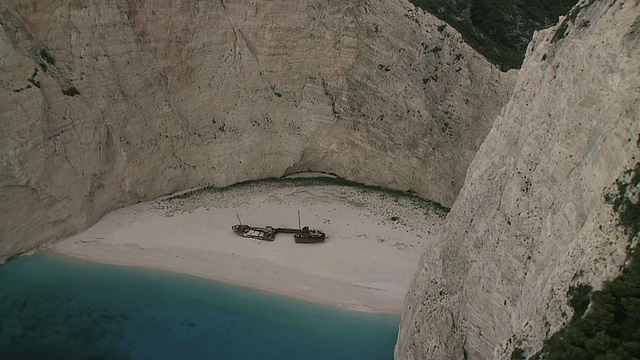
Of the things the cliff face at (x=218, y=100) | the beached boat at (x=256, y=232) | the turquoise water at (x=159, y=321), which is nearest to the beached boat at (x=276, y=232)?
the beached boat at (x=256, y=232)

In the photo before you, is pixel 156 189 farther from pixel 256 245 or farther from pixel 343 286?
pixel 343 286

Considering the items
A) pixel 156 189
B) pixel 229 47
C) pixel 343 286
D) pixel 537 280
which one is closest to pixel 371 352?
pixel 343 286

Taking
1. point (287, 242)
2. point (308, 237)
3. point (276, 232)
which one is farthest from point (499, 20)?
point (287, 242)

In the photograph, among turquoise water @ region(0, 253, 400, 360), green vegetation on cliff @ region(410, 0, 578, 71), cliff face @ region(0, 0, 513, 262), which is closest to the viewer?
turquoise water @ region(0, 253, 400, 360)

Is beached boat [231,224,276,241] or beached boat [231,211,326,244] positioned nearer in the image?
beached boat [231,211,326,244]

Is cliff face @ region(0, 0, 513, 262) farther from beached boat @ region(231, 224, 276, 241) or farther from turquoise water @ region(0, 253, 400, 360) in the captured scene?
beached boat @ region(231, 224, 276, 241)

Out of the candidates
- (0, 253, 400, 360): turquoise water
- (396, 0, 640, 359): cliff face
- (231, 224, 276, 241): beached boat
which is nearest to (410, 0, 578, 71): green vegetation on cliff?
(231, 224, 276, 241): beached boat
